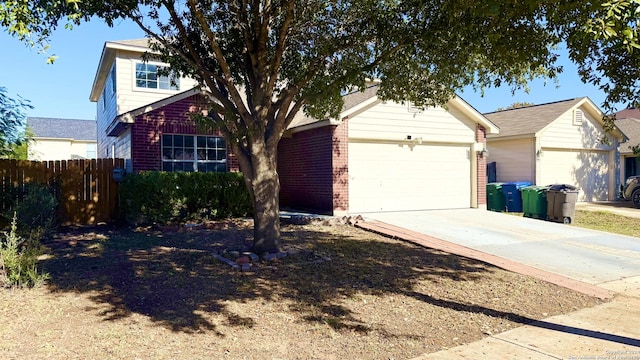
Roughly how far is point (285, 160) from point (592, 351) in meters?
12.2

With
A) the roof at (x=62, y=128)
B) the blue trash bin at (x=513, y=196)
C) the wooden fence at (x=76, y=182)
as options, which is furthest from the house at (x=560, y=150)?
the roof at (x=62, y=128)

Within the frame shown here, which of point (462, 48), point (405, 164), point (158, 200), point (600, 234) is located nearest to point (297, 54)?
point (462, 48)

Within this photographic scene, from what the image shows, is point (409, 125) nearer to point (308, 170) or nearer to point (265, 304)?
point (308, 170)

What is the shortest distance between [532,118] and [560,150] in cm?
195

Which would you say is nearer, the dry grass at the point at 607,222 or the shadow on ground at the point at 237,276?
the shadow on ground at the point at 237,276

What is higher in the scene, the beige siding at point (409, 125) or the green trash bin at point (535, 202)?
the beige siding at point (409, 125)

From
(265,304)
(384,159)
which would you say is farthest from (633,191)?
(265,304)

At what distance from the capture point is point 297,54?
9188 millimetres

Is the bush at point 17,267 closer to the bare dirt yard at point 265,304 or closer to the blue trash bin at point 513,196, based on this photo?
the bare dirt yard at point 265,304

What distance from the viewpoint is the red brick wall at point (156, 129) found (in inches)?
500

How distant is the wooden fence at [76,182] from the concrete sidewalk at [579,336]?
10.5 metres

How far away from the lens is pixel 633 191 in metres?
18.5

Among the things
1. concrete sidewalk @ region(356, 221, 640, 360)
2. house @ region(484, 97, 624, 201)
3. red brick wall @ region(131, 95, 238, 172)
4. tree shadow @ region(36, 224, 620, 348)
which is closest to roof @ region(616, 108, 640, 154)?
house @ region(484, 97, 624, 201)

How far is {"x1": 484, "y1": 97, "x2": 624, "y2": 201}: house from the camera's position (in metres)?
18.5
